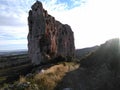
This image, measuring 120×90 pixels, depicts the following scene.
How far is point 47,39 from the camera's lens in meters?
74.4

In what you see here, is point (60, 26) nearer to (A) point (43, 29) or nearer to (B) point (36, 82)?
(A) point (43, 29)

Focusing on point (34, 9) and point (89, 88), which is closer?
point (89, 88)

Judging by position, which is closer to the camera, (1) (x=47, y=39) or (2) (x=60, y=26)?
(1) (x=47, y=39)

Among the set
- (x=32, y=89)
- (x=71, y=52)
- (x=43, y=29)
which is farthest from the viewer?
(x=71, y=52)

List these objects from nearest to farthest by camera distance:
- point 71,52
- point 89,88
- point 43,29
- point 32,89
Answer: point 32,89 → point 89,88 → point 43,29 → point 71,52

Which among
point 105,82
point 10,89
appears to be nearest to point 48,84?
point 10,89

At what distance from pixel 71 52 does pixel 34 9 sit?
51438 mm

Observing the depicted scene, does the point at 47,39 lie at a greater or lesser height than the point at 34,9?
lesser

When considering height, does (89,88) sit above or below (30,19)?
below

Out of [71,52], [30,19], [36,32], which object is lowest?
[71,52]

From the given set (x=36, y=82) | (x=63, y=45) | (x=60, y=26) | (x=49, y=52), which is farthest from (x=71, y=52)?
(x=36, y=82)

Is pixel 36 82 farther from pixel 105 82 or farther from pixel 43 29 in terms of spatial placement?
pixel 43 29

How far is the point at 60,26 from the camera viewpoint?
10238 centimetres

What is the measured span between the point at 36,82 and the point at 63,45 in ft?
302
